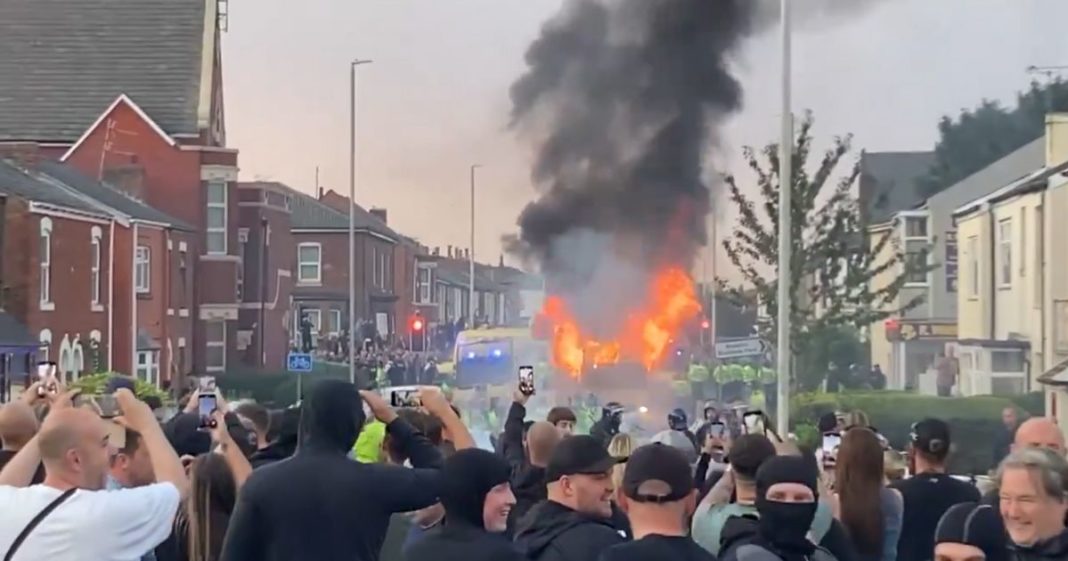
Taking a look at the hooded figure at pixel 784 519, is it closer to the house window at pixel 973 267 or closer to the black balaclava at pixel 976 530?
the black balaclava at pixel 976 530

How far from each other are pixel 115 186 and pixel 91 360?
952cm

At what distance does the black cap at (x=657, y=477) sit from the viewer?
5332mm

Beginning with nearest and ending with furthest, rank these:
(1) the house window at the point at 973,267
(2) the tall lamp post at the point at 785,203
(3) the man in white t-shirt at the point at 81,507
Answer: (3) the man in white t-shirt at the point at 81,507, (2) the tall lamp post at the point at 785,203, (1) the house window at the point at 973,267

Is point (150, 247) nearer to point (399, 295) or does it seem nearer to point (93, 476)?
point (399, 295)

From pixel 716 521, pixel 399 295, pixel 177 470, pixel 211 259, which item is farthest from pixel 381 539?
pixel 399 295

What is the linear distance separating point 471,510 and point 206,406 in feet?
9.00

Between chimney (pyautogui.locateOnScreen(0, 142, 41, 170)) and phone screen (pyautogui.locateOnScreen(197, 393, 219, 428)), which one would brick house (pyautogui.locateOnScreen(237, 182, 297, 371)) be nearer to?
chimney (pyautogui.locateOnScreen(0, 142, 41, 170))

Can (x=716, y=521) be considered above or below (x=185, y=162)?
below

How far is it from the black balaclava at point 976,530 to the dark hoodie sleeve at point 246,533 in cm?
243

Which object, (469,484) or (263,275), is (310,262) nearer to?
(263,275)

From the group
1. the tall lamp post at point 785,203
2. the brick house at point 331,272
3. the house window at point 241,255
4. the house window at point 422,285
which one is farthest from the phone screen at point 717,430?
the house window at point 422,285

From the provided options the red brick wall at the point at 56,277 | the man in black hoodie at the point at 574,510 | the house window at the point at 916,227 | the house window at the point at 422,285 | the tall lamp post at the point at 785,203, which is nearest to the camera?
the man in black hoodie at the point at 574,510

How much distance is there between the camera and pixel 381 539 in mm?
6480

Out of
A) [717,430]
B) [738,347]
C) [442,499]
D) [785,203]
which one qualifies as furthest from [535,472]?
[738,347]
